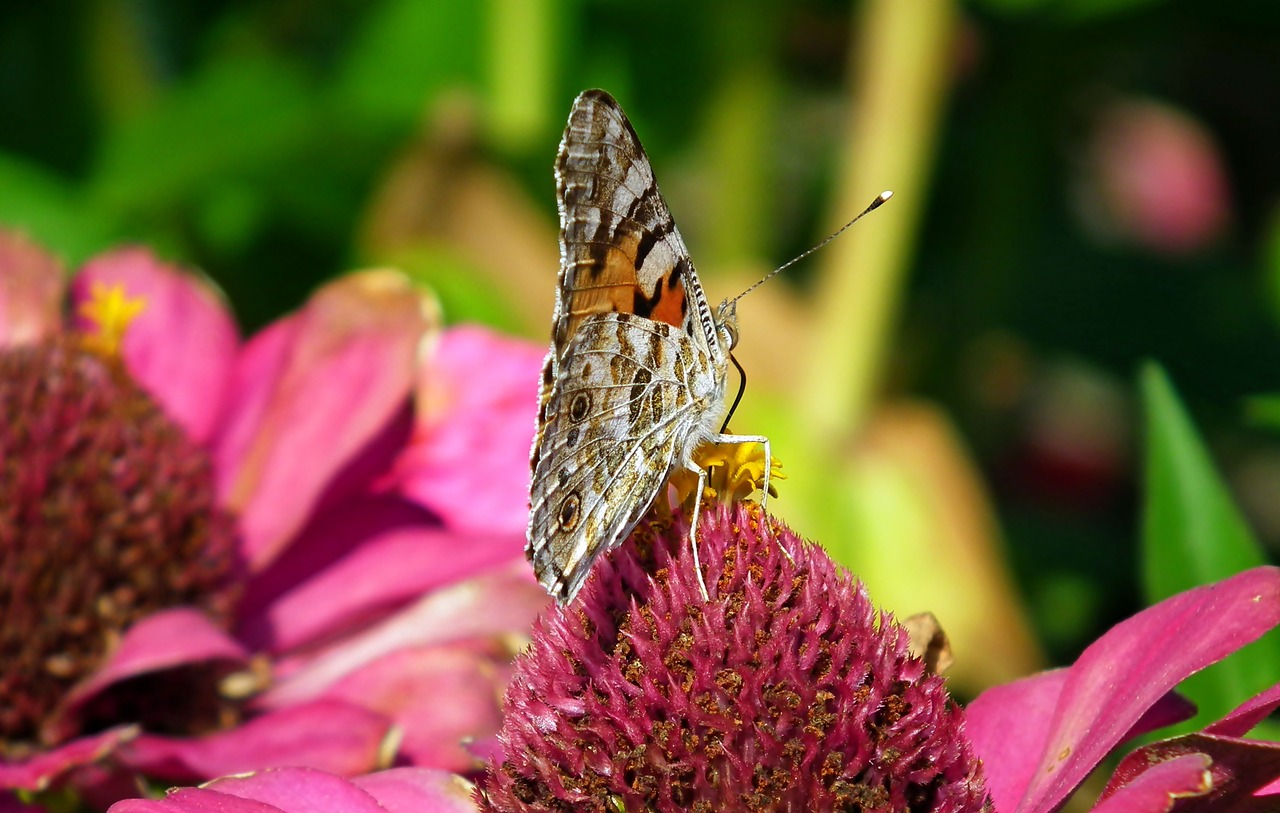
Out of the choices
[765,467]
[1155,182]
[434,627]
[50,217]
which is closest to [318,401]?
[434,627]

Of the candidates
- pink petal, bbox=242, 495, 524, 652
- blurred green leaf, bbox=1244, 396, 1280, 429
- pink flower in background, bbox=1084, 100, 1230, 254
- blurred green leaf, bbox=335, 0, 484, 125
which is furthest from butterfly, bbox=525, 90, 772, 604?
pink flower in background, bbox=1084, 100, 1230, 254

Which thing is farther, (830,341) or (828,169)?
(828,169)

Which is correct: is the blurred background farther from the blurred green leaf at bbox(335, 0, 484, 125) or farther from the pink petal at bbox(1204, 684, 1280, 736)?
the pink petal at bbox(1204, 684, 1280, 736)

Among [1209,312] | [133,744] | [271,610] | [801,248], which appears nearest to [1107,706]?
[133,744]

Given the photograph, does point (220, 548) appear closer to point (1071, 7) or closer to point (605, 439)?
point (605, 439)

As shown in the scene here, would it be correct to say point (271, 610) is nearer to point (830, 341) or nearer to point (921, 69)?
point (830, 341)

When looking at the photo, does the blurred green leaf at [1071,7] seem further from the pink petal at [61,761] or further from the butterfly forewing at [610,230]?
the pink petal at [61,761]
